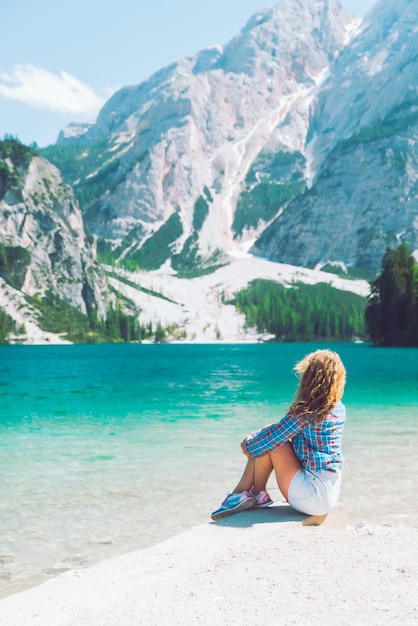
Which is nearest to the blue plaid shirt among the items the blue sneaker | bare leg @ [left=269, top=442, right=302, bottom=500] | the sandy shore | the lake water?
bare leg @ [left=269, top=442, right=302, bottom=500]

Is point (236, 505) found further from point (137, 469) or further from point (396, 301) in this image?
point (396, 301)

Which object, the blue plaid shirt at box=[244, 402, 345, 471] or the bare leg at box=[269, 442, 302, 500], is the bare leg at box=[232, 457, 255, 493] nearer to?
the blue plaid shirt at box=[244, 402, 345, 471]

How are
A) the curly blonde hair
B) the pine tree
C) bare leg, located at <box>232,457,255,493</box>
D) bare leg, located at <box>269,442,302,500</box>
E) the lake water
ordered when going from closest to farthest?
the curly blonde hair
bare leg, located at <box>269,442,302,500</box>
bare leg, located at <box>232,457,255,493</box>
the lake water
the pine tree

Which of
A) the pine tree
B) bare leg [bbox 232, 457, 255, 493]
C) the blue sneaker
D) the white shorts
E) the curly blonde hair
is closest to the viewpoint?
the curly blonde hair

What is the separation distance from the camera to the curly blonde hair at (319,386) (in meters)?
10.1

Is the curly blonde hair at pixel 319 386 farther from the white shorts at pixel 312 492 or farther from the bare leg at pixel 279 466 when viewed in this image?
the white shorts at pixel 312 492

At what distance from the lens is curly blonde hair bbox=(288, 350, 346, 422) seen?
10.1 metres

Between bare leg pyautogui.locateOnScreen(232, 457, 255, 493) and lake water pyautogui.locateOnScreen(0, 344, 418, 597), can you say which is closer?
bare leg pyautogui.locateOnScreen(232, 457, 255, 493)

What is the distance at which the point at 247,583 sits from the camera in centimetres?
751

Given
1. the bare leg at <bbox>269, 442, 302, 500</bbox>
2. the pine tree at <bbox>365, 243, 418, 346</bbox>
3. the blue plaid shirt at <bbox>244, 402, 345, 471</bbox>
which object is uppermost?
the pine tree at <bbox>365, 243, 418, 346</bbox>

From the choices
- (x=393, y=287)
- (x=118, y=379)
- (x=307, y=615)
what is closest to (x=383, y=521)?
(x=307, y=615)

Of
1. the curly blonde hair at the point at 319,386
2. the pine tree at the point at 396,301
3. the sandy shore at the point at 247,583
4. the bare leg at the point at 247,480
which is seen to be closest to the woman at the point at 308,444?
the curly blonde hair at the point at 319,386

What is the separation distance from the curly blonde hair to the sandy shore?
188 cm

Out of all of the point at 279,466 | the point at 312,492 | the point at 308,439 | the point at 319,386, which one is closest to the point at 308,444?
the point at 308,439
